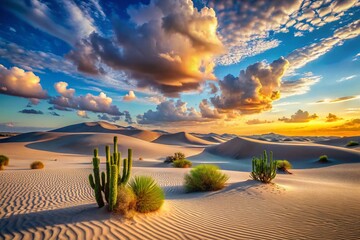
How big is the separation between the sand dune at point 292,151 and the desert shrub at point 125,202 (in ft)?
91.7

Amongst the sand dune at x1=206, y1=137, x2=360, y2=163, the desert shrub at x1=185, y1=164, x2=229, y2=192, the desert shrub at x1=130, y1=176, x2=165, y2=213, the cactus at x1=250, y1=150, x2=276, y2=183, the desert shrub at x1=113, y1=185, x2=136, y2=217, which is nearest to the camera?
the desert shrub at x1=113, y1=185, x2=136, y2=217

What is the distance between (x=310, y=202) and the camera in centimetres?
736

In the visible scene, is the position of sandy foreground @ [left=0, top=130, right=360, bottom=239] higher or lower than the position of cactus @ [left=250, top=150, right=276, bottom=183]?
lower

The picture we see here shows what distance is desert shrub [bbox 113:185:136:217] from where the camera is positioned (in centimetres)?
579

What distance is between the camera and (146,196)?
6320mm

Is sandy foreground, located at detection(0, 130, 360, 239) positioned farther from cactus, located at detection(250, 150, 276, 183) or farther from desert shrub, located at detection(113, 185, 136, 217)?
cactus, located at detection(250, 150, 276, 183)

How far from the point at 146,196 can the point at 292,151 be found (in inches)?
1250

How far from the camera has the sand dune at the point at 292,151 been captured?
26188mm

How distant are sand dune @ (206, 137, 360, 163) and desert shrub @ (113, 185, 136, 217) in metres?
28.0

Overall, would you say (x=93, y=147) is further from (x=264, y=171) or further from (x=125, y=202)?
(x=125, y=202)

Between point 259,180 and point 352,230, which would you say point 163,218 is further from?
point 259,180

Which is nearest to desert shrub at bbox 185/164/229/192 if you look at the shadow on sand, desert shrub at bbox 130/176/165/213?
desert shrub at bbox 130/176/165/213

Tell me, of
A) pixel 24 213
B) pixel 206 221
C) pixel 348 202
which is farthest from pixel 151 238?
pixel 348 202

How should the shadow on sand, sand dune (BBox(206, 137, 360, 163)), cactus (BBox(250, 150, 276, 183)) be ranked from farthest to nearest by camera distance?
sand dune (BBox(206, 137, 360, 163)) → cactus (BBox(250, 150, 276, 183)) → the shadow on sand
